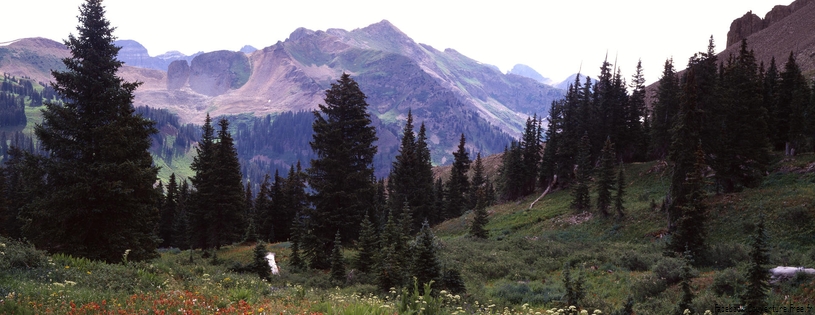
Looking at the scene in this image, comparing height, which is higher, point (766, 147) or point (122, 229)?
point (766, 147)

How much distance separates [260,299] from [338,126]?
18195mm

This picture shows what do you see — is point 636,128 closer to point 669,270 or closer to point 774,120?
point 774,120

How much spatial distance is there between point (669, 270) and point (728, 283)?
2.64 meters

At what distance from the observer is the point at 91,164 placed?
672 inches

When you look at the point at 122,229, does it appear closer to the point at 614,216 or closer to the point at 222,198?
the point at 222,198

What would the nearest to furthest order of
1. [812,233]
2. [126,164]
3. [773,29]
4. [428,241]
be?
[428,241], [126,164], [812,233], [773,29]

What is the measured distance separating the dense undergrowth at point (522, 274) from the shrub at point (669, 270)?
5 cm

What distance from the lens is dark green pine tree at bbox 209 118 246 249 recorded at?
124 feet

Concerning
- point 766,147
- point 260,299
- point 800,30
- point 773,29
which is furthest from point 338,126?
point 773,29

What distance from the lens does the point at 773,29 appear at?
13025 cm

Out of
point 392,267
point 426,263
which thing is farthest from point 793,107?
point 426,263

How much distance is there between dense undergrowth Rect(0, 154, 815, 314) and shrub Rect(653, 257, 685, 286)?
0.16 ft

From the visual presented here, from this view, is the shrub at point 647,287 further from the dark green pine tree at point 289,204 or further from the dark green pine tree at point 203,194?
the dark green pine tree at point 289,204

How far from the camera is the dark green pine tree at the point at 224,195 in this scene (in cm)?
3791
